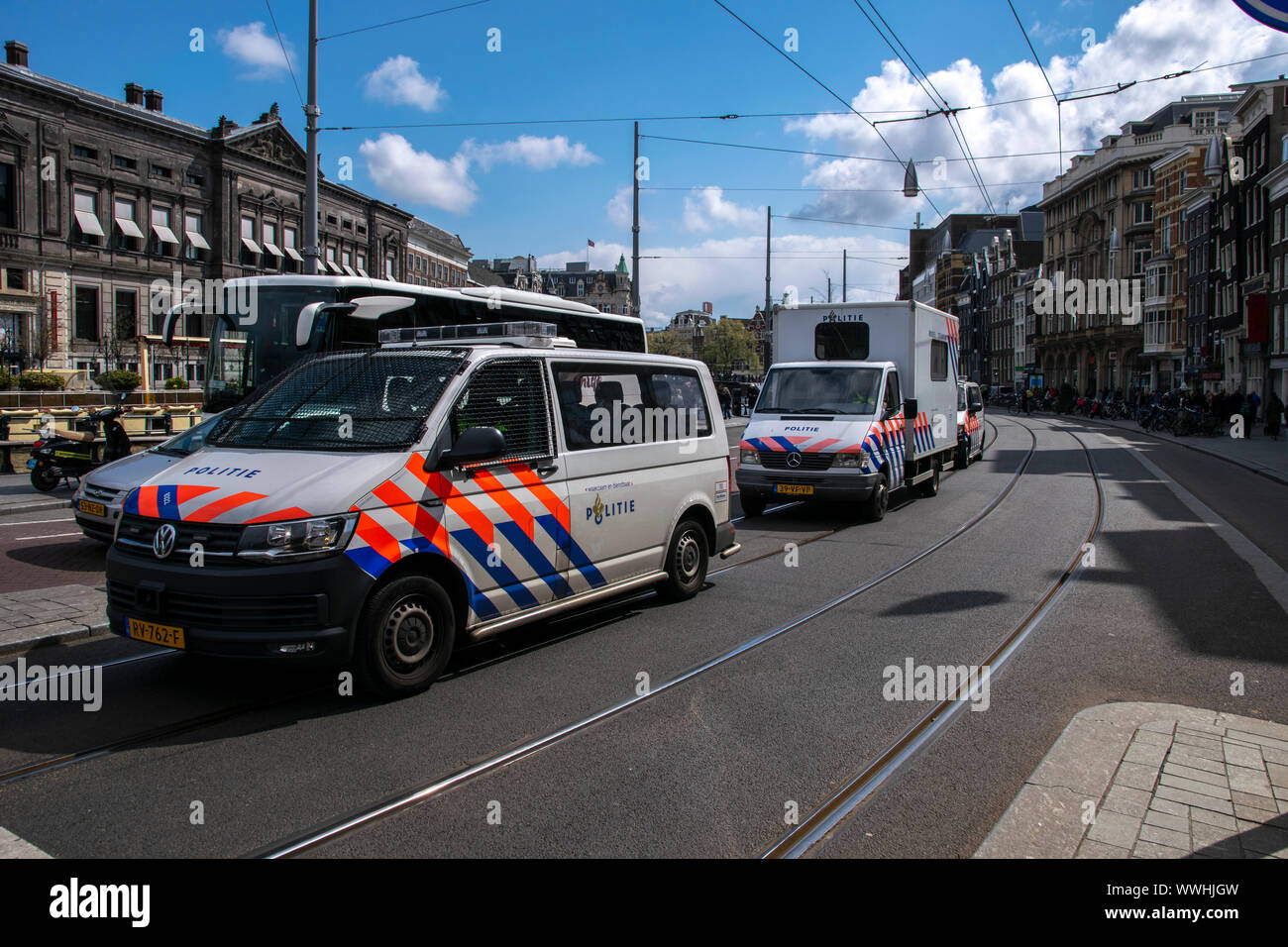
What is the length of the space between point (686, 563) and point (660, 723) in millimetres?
2946

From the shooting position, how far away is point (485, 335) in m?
6.70

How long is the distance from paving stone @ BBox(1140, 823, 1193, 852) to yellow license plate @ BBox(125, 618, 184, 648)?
14.8ft

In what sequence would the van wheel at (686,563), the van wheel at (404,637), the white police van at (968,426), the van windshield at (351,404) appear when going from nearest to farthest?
1. the van wheel at (404,637)
2. the van windshield at (351,404)
3. the van wheel at (686,563)
4. the white police van at (968,426)

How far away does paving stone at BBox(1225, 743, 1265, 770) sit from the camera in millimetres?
4301

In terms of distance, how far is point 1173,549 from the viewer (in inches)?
412

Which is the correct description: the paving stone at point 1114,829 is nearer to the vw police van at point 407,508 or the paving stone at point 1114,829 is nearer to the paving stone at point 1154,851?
the paving stone at point 1154,851

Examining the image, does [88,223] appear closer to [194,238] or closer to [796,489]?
[194,238]

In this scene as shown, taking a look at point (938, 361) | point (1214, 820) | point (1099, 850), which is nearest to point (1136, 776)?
point (1214, 820)

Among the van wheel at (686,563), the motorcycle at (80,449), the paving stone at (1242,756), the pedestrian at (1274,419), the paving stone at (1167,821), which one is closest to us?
the paving stone at (1167,821)

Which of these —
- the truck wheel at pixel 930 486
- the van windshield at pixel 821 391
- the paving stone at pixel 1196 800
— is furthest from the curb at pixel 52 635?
the truck wheel at pixel 930 486

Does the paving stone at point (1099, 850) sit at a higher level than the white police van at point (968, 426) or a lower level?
lower

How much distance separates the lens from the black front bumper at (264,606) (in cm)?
466

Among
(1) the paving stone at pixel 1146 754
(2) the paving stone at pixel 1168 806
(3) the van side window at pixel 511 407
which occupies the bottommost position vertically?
(2) the paving stone at pixel 1168 806

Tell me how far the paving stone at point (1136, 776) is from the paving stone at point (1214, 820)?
0.25m
